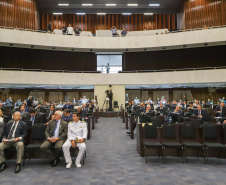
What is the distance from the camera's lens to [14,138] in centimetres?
495

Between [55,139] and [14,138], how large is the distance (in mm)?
958

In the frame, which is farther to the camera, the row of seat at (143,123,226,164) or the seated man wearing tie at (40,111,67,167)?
the row of seat at (143,123,226,164)

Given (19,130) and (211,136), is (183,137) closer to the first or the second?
(211,136)

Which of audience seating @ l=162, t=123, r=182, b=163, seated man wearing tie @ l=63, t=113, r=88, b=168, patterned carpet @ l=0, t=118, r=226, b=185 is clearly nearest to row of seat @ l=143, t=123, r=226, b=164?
audience seating @ l=162, t=123, r=182, b=163

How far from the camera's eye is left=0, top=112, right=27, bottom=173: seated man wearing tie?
4.74m

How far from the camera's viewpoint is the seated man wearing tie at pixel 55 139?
16.3 ft

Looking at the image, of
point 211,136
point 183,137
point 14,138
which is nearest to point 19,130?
point 14,138

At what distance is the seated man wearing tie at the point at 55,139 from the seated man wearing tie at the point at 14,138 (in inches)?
20.0

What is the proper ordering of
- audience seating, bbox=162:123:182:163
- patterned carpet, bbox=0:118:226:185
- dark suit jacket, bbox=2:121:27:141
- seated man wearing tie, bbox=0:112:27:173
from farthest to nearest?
audience seating, bbox=162:123:182:163
dark suit jacket, bbox=2:121:27:141
seated man wearing tie, bbox=0:112:27:173
patterned carpet, bbox=0:118:226:185

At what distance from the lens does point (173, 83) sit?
1761 cm

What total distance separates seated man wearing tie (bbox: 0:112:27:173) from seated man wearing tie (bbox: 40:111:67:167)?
1.67 feet

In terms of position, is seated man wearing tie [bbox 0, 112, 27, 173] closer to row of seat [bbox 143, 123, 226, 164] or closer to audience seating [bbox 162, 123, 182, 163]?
row of seat [bbox 143, 123, 226, 164]

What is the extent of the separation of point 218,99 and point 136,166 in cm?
1632

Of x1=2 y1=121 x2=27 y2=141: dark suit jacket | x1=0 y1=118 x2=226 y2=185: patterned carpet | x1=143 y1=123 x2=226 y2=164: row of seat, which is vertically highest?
x1=2 y1=121 x2=27 y2=141: dark suit jacket
